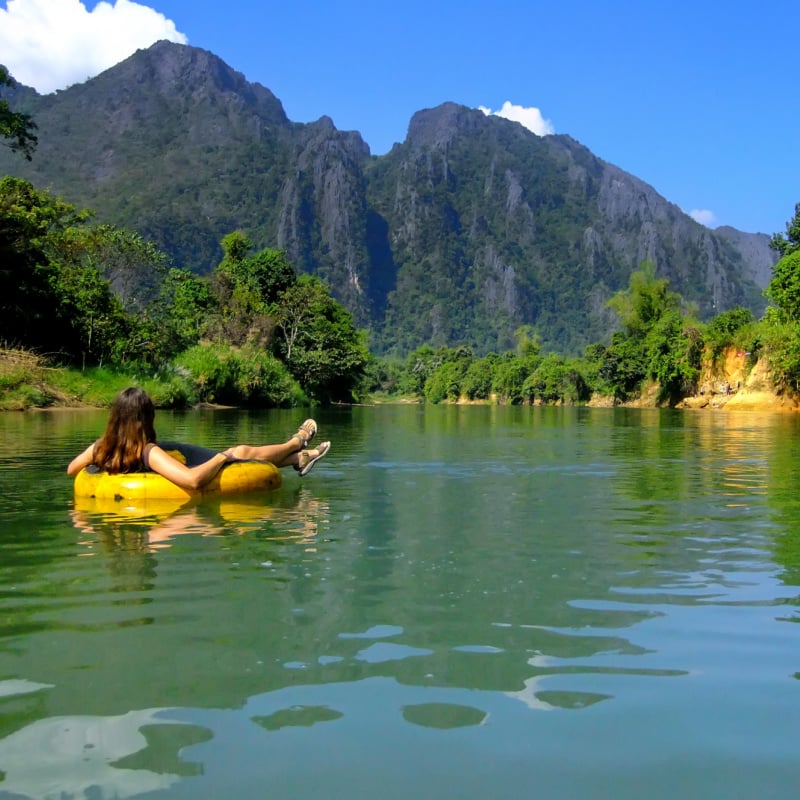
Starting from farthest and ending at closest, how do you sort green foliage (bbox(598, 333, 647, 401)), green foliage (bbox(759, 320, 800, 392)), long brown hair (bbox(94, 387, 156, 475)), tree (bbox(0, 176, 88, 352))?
green foliage (bbox(598, 333, 647, 401)), green foliage (bbox(759, 320, 800, 392)), tree (bbox(0, 176, 88, 352)), long brown hair (bbox(94, 387, 156, 475))

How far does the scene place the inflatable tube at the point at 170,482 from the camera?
7.57 meters

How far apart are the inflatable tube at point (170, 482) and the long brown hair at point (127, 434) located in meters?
0.12

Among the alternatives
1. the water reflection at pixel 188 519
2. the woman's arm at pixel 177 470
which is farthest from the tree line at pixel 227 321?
the water reflection at pixel 188 519

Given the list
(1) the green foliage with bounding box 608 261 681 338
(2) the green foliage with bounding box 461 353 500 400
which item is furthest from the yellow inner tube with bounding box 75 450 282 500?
(2) the green foliage with bounding box 461 353 500 400

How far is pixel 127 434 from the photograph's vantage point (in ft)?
24.9

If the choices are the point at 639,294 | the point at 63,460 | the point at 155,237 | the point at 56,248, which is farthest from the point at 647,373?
the point at 155,237

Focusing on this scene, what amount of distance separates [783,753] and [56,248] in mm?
37616

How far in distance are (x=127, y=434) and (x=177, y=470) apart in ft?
1.87

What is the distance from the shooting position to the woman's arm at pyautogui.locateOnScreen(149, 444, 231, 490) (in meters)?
7.60

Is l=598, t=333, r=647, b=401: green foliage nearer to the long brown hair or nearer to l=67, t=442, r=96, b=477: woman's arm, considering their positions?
l=67, t=442, r=96, b=477: woman's arm

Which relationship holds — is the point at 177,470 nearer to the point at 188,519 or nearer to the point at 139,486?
the point at 139,486

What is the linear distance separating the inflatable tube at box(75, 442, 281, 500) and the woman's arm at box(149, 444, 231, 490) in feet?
0.22

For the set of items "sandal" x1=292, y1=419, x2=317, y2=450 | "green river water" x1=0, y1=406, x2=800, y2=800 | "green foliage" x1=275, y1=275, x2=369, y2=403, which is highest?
"green foliage" x1=275, y1=275, x2=369, y2=403

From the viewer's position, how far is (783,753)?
2.54 meters
